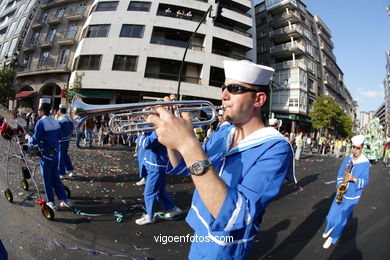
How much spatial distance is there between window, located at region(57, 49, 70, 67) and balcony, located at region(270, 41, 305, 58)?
32.0 metres

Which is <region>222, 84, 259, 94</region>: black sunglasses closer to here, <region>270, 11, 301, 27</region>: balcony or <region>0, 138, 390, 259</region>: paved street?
<region>0, 138, 390, 259</region>: paved street

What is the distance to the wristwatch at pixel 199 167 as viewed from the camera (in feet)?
2.86

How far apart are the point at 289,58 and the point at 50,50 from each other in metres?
37.6

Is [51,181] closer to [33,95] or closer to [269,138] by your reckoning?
[269,138]

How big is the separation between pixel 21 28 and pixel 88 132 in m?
33.7

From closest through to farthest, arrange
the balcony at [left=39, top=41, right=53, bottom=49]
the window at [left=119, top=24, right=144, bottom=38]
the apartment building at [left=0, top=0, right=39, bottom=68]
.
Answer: the window at [left=119, top=24, right=144, bottom=38] < the balcony at [left=39, top=41, right=53, bottom=49] < the apartment building at [left=0, top=0, right=39, bottom=68]

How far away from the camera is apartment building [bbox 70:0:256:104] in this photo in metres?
22.4

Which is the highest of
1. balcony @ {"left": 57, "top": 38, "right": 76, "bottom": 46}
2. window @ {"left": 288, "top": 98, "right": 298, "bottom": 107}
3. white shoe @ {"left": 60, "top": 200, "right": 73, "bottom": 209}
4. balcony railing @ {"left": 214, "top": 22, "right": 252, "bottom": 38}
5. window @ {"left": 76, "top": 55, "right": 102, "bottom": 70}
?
balcony railing @ {"left": 214, "top": 22, "right": 252, "bottom": 38}

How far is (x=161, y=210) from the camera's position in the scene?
442 cm

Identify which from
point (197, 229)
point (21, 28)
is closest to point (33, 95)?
point (21, 28)

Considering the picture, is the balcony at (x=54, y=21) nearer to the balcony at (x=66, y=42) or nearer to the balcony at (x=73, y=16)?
the balcony at (x=73, y=16)

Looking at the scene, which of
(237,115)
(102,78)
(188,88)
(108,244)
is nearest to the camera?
(237,115)

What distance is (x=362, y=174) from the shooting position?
11.9 feet

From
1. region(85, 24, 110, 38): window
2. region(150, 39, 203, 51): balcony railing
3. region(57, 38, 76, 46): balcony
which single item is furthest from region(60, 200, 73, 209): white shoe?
region(57, 38, 76, 46): balcony
